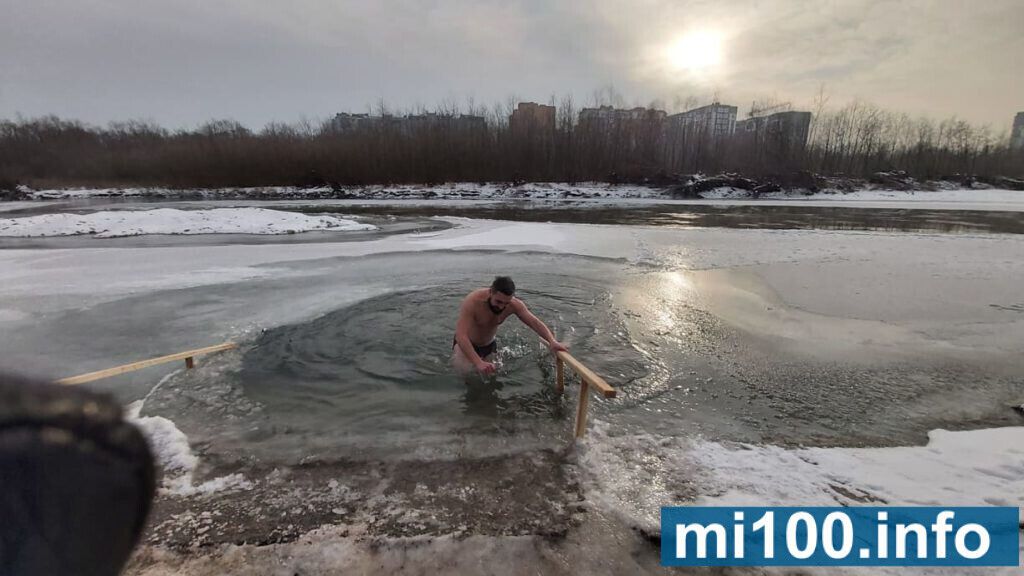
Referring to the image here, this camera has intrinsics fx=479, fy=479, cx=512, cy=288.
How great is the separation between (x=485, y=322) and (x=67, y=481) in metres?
4.38

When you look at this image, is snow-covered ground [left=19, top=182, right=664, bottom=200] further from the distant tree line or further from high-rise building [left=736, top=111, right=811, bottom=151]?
high-rise building [left=736, top=111, right=811, bottom=151]

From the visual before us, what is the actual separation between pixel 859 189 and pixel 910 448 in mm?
42316

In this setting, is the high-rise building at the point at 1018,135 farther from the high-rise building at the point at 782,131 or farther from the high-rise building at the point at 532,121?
the high-rise building at the point at 532,121

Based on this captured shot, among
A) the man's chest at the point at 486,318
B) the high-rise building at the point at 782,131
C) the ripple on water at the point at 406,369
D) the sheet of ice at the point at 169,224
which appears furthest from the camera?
the high-rise building at the point at 782,131

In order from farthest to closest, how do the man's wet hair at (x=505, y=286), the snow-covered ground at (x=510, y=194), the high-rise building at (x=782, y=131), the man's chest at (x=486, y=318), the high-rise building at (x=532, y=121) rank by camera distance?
the high-rise building at (x=782, y=131) < the high-rise building at (x=532, y=121) < the snow-covered ground at (x=510, y=194) < the man's chest at (x=486, y=318) < the man's wet hair at (x=505, y=286)

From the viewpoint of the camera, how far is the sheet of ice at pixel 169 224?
14117mm

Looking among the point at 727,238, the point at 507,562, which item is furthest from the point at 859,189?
the point at 507,562

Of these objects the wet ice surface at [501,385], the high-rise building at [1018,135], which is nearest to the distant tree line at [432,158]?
the high-rise building at [1018,135]

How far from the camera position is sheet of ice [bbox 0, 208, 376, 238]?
14.1 metres

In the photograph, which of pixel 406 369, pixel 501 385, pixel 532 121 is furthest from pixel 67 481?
pixel 532 121

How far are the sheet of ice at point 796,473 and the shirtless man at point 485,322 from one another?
1212mm

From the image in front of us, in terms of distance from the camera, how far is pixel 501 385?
4.84 meters

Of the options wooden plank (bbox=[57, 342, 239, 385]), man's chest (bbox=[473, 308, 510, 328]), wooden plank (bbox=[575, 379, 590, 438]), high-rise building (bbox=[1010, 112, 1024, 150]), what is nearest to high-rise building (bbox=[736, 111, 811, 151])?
high-rise building (bbox=[1010, 112, 1024, 150])

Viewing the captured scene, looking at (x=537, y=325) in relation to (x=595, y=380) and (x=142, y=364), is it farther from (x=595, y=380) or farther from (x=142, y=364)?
(x=142, y=364)
